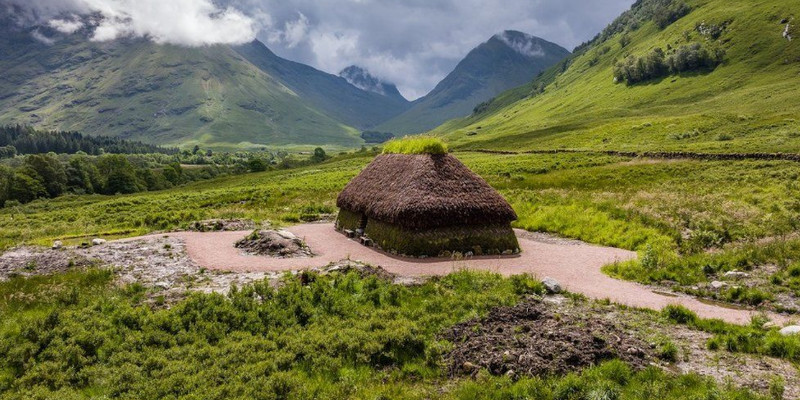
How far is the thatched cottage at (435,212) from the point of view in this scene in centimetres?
2395

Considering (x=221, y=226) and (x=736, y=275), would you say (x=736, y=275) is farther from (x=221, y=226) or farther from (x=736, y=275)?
(x=221, y=226)

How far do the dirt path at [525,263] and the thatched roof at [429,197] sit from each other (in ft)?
7.35

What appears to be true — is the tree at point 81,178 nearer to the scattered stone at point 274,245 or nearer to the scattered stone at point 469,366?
the scattered stone at point 274,245

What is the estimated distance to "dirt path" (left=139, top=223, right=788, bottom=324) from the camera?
A: 55.2 ft

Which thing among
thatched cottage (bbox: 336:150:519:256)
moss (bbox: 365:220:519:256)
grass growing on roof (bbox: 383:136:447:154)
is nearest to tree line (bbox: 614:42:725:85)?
grass growing on roof (bbox: 383:136:447:154)

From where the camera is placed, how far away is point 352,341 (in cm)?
1262

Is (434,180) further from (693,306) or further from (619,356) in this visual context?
(619,356)

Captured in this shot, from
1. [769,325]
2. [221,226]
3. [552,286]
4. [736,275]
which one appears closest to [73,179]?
[221,226]

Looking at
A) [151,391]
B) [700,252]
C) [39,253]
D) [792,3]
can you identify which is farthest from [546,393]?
[792,3]

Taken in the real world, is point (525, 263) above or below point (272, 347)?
below

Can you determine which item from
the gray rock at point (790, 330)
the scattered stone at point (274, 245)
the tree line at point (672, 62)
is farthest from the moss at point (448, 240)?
the tree line at point (672, 62)

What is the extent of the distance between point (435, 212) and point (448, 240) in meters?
1.69

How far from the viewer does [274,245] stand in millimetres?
24547

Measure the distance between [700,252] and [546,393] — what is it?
56.2ft
